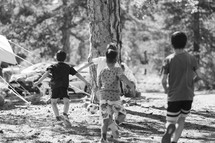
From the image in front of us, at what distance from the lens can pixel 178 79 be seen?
5.84 m

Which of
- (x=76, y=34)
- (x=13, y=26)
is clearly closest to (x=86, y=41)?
(x=76, y=34)

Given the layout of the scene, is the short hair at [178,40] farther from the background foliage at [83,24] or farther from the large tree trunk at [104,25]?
the background foliage at [83,24]

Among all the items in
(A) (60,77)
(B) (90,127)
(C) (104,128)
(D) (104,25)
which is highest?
(D) (104,25)

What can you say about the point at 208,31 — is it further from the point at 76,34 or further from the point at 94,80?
the point at 94,80

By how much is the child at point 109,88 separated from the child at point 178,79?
105 centimetres

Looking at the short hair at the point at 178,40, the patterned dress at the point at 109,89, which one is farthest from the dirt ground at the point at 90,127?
the short hair at the point at 178,40

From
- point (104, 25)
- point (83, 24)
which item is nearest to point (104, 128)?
point (104, 25)

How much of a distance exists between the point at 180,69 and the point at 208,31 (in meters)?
20.9

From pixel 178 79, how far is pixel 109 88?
1.38 meters

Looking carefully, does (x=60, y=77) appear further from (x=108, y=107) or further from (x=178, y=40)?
(x=178, y=40)

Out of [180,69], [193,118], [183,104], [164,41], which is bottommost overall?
[193,118]

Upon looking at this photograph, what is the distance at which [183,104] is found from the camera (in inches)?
232

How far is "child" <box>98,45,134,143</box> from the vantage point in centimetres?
676

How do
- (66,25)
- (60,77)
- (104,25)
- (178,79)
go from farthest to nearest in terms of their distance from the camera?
(66,25)
(104,25)
(60,77)
(178,79)
